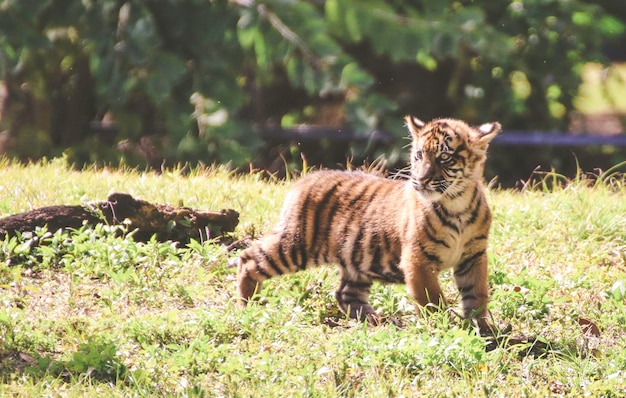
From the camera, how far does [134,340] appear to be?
17.5 ft

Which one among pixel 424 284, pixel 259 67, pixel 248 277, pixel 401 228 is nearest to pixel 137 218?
pixel 248 277

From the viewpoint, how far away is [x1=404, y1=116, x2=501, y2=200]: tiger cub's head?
17.9ft

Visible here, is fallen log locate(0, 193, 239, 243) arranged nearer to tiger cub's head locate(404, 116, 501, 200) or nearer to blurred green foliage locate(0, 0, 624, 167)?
blurred green foliage locate(0, 0, 624, 167)

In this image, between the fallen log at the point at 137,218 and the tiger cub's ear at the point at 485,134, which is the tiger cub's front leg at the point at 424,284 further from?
the fallen log at the point at 137,218

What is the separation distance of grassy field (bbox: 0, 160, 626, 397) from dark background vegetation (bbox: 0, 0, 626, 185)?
105 cm

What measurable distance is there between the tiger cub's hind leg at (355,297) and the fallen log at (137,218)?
103 cm

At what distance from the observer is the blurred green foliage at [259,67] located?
774 cm

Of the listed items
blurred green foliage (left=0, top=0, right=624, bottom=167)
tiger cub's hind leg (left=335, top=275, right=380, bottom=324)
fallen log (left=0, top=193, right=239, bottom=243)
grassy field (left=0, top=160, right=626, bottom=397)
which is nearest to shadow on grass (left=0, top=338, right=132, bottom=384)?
grassy field (left=0, top=160, right=626, bottom=397)

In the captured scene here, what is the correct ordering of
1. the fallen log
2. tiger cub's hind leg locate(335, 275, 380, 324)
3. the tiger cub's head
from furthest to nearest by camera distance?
the fallen log → tiger cub's hind leg locate(335, 275, 380, 324) → the tiger cub's head

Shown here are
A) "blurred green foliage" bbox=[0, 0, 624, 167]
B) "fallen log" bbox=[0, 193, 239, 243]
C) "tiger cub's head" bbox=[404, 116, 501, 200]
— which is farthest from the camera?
"blurred green foliage" bbox=[0, 0, 624, 167]

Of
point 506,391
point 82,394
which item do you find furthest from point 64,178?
point 506,391

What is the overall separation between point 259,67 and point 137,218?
11.5 ft

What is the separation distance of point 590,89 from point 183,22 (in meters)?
10.6

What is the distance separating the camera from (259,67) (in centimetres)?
983
